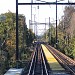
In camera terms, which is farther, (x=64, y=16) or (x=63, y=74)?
(x=64, y=16)

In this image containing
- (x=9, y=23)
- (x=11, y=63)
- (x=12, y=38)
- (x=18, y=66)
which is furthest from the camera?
(x=9, y=23)

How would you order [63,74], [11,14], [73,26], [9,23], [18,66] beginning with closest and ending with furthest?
[63,74] < [18,66] < [9,23] < [11,14] < [73,26]

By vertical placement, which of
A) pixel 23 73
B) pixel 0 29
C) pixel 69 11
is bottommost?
pixel 23 73

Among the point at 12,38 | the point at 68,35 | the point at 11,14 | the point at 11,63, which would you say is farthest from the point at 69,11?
the point at 11,63

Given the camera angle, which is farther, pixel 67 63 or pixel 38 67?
pixel 67 63

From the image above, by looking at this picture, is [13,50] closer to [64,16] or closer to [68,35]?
[68,35]

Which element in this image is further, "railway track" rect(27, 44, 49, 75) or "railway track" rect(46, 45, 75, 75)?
"railway track" rect(46, 45, 75, 75)

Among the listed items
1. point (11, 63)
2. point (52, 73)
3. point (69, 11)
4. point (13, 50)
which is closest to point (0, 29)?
point (13, 50)

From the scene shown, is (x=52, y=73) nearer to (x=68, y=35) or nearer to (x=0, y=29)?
(x=0, y=29)

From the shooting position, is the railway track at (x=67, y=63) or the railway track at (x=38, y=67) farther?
the railway track at (x=67, y=63)

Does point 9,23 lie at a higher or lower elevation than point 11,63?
higher

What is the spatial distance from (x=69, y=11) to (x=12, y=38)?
37.3 meters

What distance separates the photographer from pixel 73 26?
62000 millimetres

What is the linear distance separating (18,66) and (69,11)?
4989 cm
